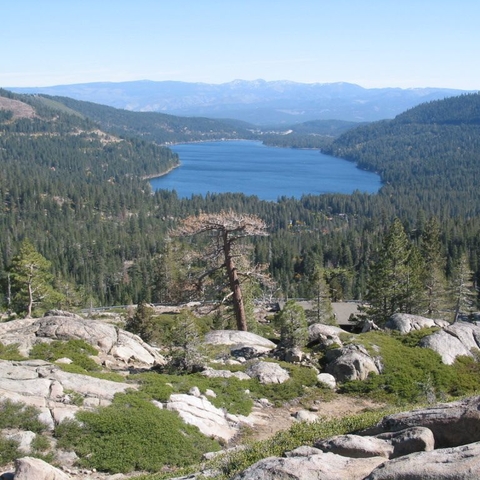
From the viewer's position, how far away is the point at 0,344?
20984mm

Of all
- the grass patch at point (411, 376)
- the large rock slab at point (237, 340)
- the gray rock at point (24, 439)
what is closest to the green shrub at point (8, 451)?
the gray rock at point (24, 439)

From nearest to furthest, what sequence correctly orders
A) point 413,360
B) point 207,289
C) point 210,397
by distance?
1. point 210,397
2. point 413,360
3. point 207,289

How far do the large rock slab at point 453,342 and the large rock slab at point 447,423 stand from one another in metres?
13.8

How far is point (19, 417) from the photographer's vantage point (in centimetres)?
1365

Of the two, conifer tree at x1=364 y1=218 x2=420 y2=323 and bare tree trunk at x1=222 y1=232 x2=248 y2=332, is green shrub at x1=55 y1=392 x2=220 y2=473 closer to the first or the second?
bare tree trunk at x1=222 y1=232 x2=248 y2=332

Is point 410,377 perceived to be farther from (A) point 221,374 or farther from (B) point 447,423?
(B) point 447,423

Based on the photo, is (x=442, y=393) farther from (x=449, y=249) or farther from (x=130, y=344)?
(x=449, y=249)

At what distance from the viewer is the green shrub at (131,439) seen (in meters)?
13.2

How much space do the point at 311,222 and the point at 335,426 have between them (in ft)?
607

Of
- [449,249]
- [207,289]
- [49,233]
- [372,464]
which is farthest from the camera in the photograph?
[49,233]

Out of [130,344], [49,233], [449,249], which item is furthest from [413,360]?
[49,233]

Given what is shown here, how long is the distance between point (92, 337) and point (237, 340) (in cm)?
715

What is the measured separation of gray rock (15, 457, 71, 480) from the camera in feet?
35.3

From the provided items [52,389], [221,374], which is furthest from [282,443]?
[221,374]
